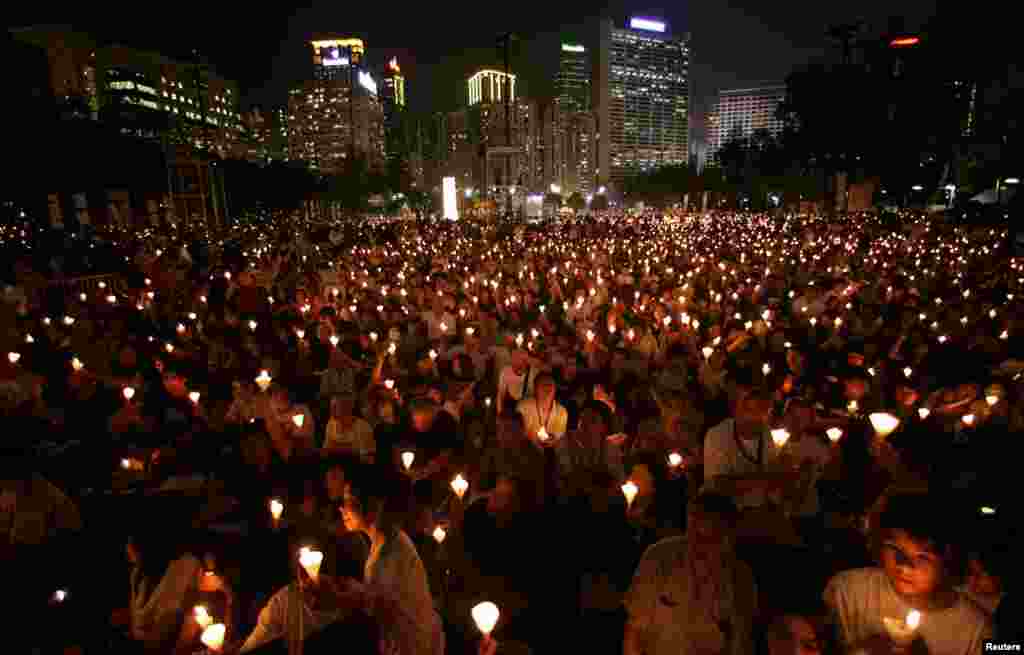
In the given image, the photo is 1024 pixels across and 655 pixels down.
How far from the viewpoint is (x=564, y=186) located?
165m

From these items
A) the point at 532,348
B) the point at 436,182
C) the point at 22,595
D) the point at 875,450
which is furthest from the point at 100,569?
the point at 436,182

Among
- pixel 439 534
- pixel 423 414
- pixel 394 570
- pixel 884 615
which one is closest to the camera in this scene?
pixel 884 615

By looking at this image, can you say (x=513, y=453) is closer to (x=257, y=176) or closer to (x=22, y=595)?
(x=22, y=595)

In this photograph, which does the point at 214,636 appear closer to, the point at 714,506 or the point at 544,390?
the point at 714,506

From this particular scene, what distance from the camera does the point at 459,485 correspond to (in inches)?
165

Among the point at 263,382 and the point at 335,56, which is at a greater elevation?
the point at 335,56

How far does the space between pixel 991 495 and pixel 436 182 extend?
498 ft

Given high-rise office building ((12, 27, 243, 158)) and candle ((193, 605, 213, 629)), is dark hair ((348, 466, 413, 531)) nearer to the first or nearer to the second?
candle ((193, 605, 213, 629))

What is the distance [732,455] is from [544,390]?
177 cm

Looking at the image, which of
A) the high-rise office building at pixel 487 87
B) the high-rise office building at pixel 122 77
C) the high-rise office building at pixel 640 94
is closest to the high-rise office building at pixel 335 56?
the high-rise office building at pixel 487 87

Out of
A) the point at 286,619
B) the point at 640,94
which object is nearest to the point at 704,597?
the point at 286,619

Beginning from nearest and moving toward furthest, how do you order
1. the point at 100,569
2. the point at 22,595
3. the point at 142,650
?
1. the point at 142,650
2. the point at 22,595
3. the point at 100,569

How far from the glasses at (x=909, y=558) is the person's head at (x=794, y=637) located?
399mm

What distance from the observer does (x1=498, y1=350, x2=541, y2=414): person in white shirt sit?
6.39m
